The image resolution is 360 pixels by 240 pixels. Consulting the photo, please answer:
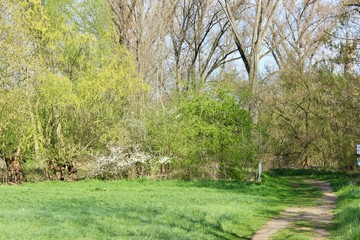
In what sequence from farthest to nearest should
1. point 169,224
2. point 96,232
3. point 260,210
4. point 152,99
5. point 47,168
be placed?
point 152,99 → point 47,168 → point 260,210 → point 169,224 → point 96,232

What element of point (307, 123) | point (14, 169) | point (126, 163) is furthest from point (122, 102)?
point (307, 123)

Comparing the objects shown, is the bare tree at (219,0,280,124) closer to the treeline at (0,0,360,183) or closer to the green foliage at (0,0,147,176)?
the treeline at (0,0,360,183)

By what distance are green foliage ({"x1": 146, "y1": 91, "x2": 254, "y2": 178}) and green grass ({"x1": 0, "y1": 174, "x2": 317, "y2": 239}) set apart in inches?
201

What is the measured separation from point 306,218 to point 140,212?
15.9 ft

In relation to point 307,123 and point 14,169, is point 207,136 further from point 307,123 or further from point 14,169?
point 307,123

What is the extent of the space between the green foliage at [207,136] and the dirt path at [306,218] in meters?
9.56

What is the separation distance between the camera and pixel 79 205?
16531 mm

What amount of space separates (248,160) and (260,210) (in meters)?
12.2

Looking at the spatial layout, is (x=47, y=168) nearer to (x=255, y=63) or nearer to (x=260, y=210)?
(x=255, y=63)

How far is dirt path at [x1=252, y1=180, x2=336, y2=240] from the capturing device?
40.1ft

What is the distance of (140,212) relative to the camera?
48.2ft

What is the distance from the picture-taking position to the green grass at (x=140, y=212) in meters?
11.2

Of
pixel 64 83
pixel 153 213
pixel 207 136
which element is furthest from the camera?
pixel 207 136

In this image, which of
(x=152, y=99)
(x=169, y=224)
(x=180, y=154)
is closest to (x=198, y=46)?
(x=152, y=99)
